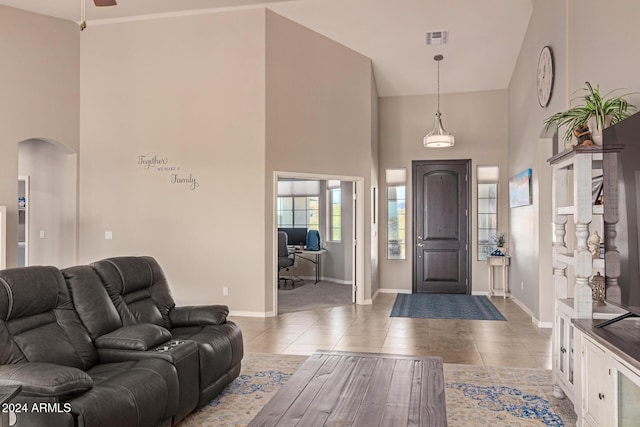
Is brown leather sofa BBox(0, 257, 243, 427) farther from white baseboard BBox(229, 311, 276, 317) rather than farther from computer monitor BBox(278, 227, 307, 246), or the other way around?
computer monitor BBox(278, 227, 307, 246)

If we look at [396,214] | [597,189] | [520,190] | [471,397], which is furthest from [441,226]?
Answer: [471,397]

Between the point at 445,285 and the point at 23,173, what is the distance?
739 centimetres

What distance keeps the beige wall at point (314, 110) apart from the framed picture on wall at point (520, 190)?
7.36 feet

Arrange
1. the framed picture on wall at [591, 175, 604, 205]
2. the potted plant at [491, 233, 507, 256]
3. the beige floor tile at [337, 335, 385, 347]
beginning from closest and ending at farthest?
the framed picture on wall at [591, 175, 604, 205] → the beige floor tile at [337, 335, 385, 347] → the potted plant at [491, 233, 507, 256]

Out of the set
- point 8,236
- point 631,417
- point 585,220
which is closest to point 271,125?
point 8,236

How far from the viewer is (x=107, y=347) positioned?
9.73ft

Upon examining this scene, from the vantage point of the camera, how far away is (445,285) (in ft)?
28.0

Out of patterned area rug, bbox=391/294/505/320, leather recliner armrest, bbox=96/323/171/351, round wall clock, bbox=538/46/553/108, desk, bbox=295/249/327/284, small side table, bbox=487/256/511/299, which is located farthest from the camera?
desk, bbox=295/249/327/284

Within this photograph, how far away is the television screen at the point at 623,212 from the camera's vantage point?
8.11 feet

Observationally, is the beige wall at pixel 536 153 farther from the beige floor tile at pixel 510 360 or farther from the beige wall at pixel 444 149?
the beige floor tile at pixel 510 360

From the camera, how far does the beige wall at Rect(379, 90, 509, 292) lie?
833cm

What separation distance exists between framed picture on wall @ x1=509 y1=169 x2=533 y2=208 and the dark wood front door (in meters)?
0.85

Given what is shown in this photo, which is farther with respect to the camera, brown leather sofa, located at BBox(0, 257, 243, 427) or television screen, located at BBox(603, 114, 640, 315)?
television screen, located at BBox(603, 114, 640, 315)

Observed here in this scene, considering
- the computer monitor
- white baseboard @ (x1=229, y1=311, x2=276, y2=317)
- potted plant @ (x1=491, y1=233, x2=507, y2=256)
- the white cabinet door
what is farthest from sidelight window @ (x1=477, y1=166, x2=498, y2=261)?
the white cabinet door
